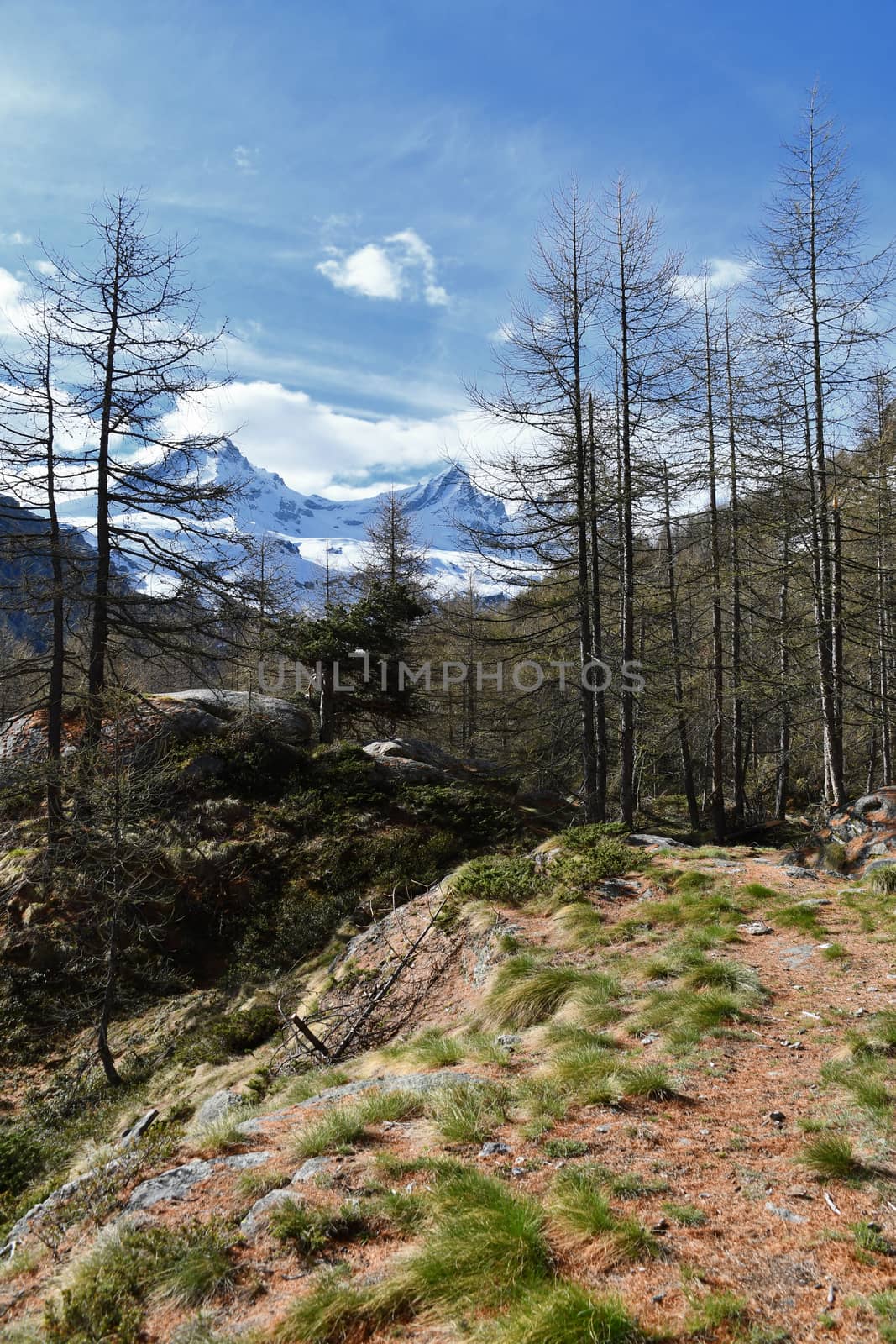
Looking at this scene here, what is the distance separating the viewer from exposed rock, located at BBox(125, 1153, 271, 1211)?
3844mm

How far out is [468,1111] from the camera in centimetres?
431

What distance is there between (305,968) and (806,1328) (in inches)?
361

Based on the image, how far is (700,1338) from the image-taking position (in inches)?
97.3

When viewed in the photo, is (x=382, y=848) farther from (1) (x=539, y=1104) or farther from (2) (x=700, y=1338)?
(2) (x=700, y=1338)

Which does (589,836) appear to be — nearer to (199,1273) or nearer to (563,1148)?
(563,1148)

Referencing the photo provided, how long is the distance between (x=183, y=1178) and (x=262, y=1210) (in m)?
0.82

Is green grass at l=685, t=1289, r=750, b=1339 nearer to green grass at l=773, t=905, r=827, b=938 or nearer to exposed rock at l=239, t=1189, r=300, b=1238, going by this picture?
exposed rock at l=239, t=1189, r=300, b=1238

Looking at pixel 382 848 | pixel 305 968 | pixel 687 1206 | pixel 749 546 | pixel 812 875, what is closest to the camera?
pixel 687 1206

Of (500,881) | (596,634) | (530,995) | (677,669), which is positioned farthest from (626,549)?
(530,995)

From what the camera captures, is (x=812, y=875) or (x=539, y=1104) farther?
(x=812, y=875)

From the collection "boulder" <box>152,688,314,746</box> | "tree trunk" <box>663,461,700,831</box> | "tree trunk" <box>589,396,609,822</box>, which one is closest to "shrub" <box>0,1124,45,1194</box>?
"boulder" <box>152,688,314,746</box>

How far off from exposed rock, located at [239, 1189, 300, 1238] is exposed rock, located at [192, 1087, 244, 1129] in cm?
278

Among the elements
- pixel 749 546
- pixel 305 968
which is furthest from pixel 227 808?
pixel 749 546

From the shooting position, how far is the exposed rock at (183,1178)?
12.6ft
